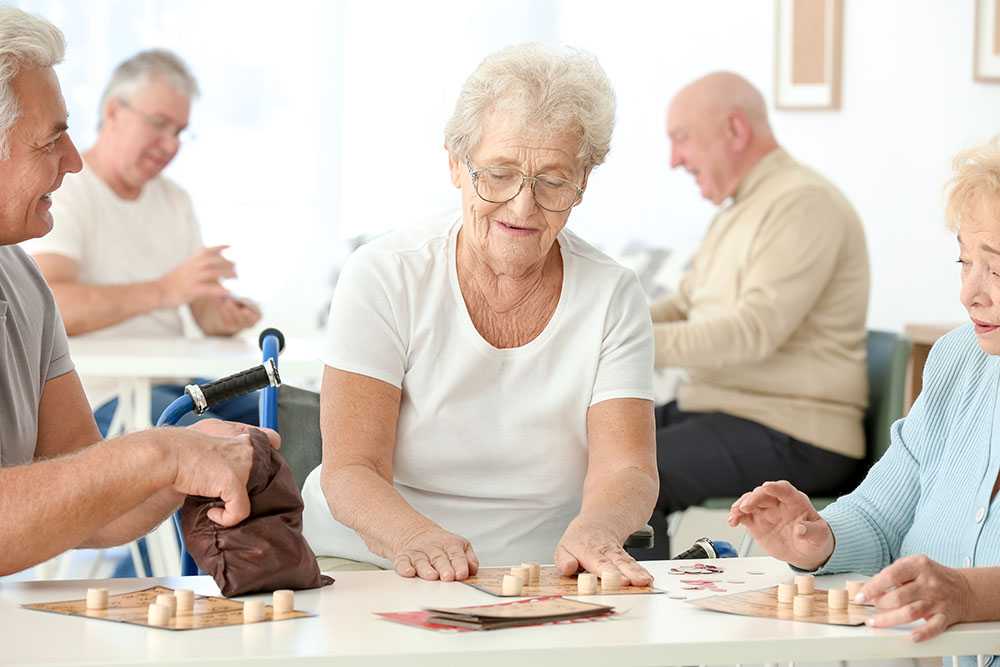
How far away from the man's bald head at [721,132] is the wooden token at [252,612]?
2.80 meters

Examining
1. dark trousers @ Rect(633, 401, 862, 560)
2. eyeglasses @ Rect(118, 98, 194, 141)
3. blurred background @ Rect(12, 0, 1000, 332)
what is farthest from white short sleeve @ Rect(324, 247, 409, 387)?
blurred background @ Rect(12, 0, 1000, 332)

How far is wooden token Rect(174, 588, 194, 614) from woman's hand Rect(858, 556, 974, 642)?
0.72m

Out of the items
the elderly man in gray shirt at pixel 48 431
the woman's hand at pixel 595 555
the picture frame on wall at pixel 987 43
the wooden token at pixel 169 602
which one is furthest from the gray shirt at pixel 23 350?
the picture frame on wall at pixel 987 43

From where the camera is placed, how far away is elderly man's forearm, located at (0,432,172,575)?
153 cm

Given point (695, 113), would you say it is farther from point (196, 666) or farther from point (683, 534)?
point (196, 666)

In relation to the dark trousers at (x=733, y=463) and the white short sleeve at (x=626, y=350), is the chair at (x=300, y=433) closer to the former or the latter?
the white short sleeve at (x=626, y=350)

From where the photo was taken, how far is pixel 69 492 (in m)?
1.54

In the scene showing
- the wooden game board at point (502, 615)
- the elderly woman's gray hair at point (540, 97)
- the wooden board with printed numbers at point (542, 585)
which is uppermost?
the elderly woman's gray hair at point (540, 97)

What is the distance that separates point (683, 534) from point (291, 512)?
247cm

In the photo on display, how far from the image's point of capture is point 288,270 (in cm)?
593

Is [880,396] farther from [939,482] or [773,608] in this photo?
[773,608]

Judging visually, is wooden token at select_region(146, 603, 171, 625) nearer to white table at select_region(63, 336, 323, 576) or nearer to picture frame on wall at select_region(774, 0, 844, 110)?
white table at select_region(63, 336, 323, 576)

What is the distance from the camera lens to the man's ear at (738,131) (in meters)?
4.02

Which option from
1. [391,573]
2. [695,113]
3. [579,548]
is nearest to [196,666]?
[391,573]
